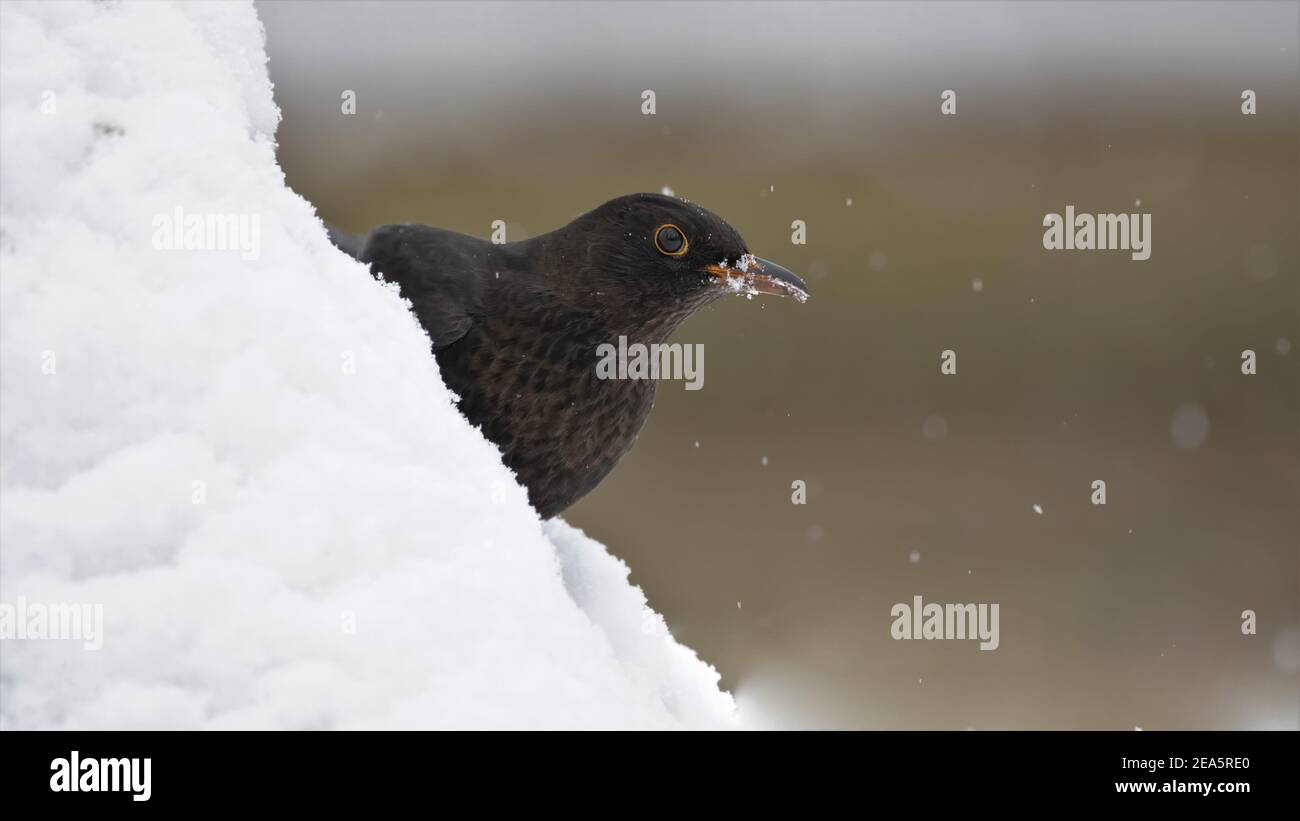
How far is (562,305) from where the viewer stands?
305 cm

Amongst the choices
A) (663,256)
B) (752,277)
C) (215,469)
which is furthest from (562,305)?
(215,469)

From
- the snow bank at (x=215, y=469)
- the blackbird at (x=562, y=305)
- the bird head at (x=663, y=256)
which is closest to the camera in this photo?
the snow bank at (x=215, y=469)

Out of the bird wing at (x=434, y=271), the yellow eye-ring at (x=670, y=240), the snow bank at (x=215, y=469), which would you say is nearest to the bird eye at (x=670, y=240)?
the yellow eye-ring at (x=670, y=240)

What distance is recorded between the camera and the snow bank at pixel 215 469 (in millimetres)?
1148

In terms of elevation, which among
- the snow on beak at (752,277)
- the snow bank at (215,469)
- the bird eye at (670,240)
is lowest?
the snow bank at (215,469)

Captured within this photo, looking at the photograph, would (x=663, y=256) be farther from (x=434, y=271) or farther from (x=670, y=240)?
(x=434, y=271)

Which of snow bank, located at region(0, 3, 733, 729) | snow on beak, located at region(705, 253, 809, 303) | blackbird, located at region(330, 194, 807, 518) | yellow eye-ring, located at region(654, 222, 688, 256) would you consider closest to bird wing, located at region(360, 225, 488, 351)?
blackbird, located at region(330, 194, 807, 518)

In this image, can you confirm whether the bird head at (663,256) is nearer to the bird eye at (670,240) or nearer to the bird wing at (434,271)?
the bird eye at (670,240)

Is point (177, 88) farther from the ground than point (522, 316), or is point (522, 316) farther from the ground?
point (177, 88)

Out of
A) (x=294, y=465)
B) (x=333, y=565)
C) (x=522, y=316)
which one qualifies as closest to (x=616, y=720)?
(x=333, y=565)

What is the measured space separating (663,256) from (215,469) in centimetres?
210
